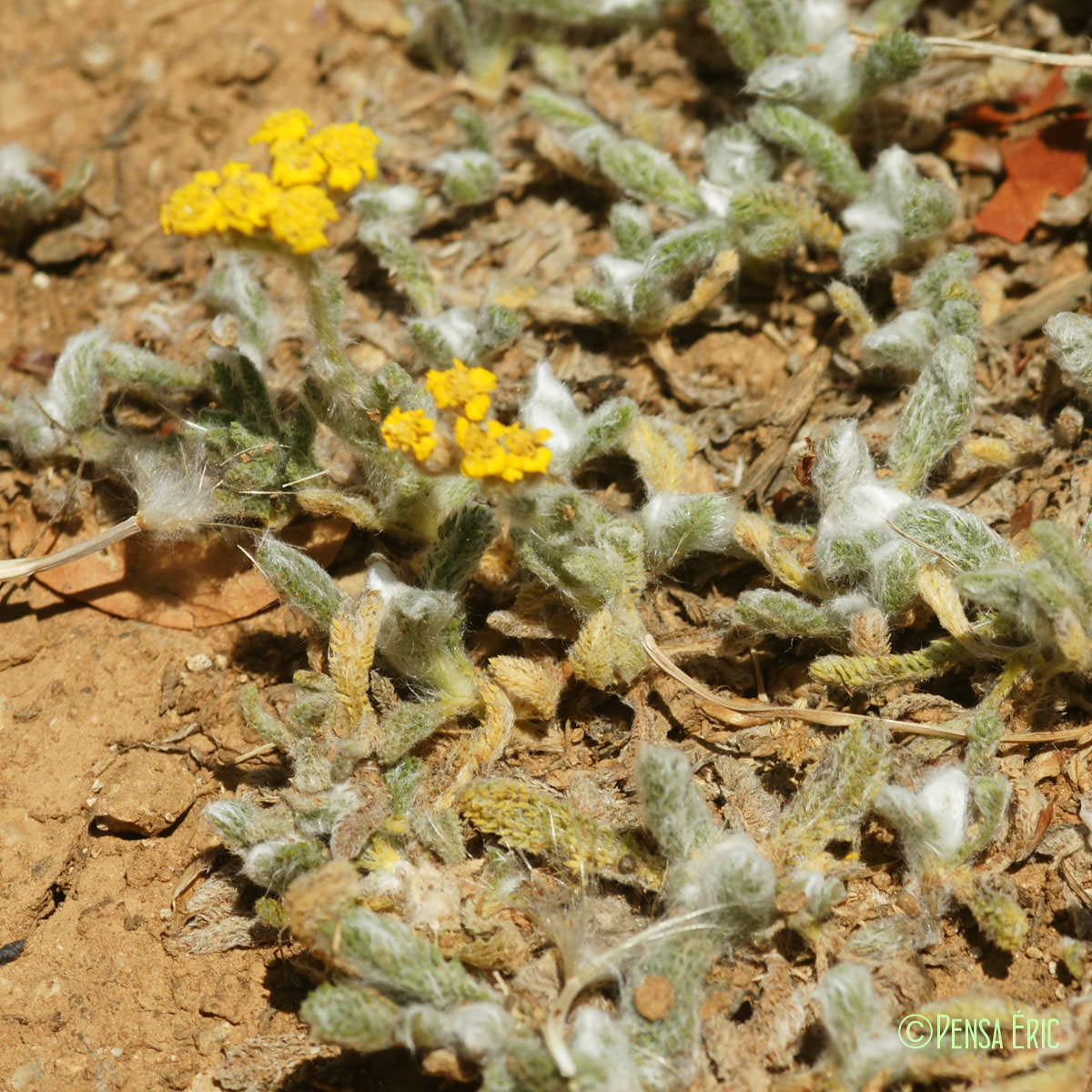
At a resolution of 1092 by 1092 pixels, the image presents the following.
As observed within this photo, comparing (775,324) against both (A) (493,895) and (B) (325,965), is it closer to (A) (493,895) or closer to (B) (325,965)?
(A) (493,895)

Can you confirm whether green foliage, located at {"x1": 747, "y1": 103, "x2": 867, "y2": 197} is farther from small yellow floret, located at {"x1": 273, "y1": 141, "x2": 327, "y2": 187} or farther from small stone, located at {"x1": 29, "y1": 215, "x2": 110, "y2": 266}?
small stone, located at {"x1": 29, "y1": 215, "x2": 110, "y2": 266}

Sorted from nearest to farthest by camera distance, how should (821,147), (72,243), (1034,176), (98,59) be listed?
(821,147) → (1034,176) → (72,243) → (98,59)

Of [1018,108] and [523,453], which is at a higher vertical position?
[1018,108]

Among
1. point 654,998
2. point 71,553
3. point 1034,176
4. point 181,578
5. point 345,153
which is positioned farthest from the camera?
point 1034,176

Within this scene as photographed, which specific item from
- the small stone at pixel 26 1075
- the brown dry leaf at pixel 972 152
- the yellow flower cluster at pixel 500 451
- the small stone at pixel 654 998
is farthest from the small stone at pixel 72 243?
the small stone at pixel 654 998

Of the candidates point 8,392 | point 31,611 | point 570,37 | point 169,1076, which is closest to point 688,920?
point 169,1076

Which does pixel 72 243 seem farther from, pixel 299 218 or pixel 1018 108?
pixel 1018 108

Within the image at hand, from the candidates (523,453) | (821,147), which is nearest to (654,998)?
(523,453)
